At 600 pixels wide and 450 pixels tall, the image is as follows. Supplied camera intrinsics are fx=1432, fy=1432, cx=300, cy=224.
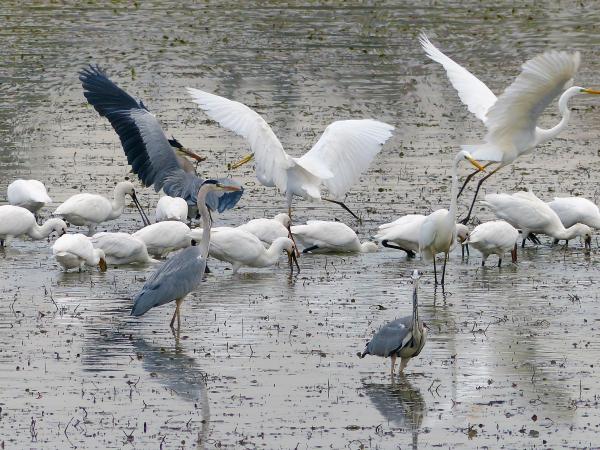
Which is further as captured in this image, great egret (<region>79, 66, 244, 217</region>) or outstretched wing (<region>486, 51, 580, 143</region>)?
great egret (<region>79, 66, 244, 217</region>)

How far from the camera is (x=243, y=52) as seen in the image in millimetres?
27219

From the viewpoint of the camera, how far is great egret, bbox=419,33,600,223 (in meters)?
14.1

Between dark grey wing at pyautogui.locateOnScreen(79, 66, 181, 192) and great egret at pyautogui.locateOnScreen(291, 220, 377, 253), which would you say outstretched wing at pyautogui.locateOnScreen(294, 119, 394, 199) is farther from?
dark grey wing at pyautogui.locateOnScreen(79, 66, 181, 192)

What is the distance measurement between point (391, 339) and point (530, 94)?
6124 mm

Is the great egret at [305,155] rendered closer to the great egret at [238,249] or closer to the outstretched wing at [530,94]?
the outstretched wing at [530,94]

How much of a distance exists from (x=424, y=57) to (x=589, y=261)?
544 inches

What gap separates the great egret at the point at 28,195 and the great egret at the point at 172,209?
1.21 m

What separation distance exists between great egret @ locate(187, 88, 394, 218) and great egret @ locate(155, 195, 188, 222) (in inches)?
32.9

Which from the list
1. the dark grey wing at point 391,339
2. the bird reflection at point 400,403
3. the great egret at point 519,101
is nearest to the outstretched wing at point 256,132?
the great egret at point 519,101

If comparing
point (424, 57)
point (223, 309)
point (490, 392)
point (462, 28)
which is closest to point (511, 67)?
point (424, 57)

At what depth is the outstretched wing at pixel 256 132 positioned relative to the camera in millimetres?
13992

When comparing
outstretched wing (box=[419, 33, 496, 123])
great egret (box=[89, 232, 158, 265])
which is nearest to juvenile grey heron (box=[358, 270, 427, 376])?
great egret (box=[89, 232, 158, 265])

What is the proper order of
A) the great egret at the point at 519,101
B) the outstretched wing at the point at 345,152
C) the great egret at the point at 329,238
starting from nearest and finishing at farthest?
the great egret at the point at 329,238
the great egret at the point at 519,101
the outstretched wing at the point at 345,152

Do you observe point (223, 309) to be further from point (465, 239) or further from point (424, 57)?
point (424, 57)
